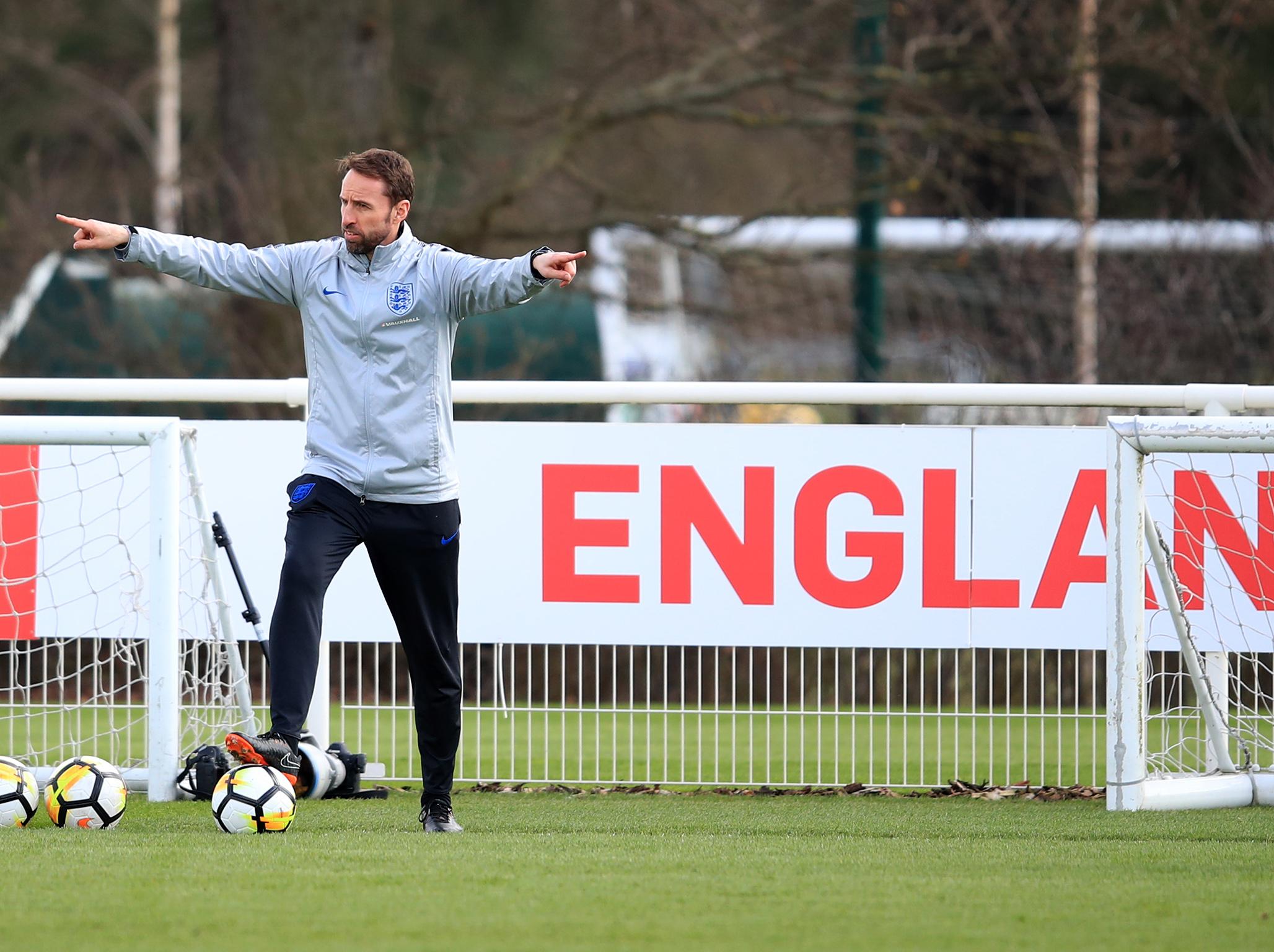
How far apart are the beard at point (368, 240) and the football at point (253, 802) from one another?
64.8 inches

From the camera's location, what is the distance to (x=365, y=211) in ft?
18.9

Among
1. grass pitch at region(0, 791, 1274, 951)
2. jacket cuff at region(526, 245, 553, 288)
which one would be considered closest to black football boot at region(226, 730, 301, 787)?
grass pitch at region(0, 791, 1274, 951)

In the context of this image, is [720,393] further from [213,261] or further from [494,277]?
[213,261]

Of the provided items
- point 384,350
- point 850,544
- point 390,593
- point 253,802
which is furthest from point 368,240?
point 850,544

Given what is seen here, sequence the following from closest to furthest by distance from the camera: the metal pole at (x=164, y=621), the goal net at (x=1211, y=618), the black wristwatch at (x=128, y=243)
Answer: the black wristwatch at (x=128, y=243) < the metal pole at (x=164, y=621) < the goal net at (x=1211, y=618)

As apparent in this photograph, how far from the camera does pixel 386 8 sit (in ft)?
52.9

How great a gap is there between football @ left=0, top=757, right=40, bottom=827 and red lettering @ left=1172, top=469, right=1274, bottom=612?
13.9 feet

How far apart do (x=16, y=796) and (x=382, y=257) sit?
2.12m

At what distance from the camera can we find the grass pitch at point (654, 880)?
4305 mm

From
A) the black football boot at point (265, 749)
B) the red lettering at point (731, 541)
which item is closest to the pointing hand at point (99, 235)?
the black football boot at point (265, 749)

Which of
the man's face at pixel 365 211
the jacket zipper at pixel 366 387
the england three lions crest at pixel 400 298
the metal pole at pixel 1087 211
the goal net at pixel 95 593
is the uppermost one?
the metal pole at pixel 1087 211

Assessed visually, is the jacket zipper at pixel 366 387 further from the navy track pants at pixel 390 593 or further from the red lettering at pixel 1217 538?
the red lettering at pixel 1217 538

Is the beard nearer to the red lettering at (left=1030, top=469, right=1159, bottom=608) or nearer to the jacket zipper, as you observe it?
the jacket zipper

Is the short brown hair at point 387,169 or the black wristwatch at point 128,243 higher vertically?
the short brown hair at point 387,169
